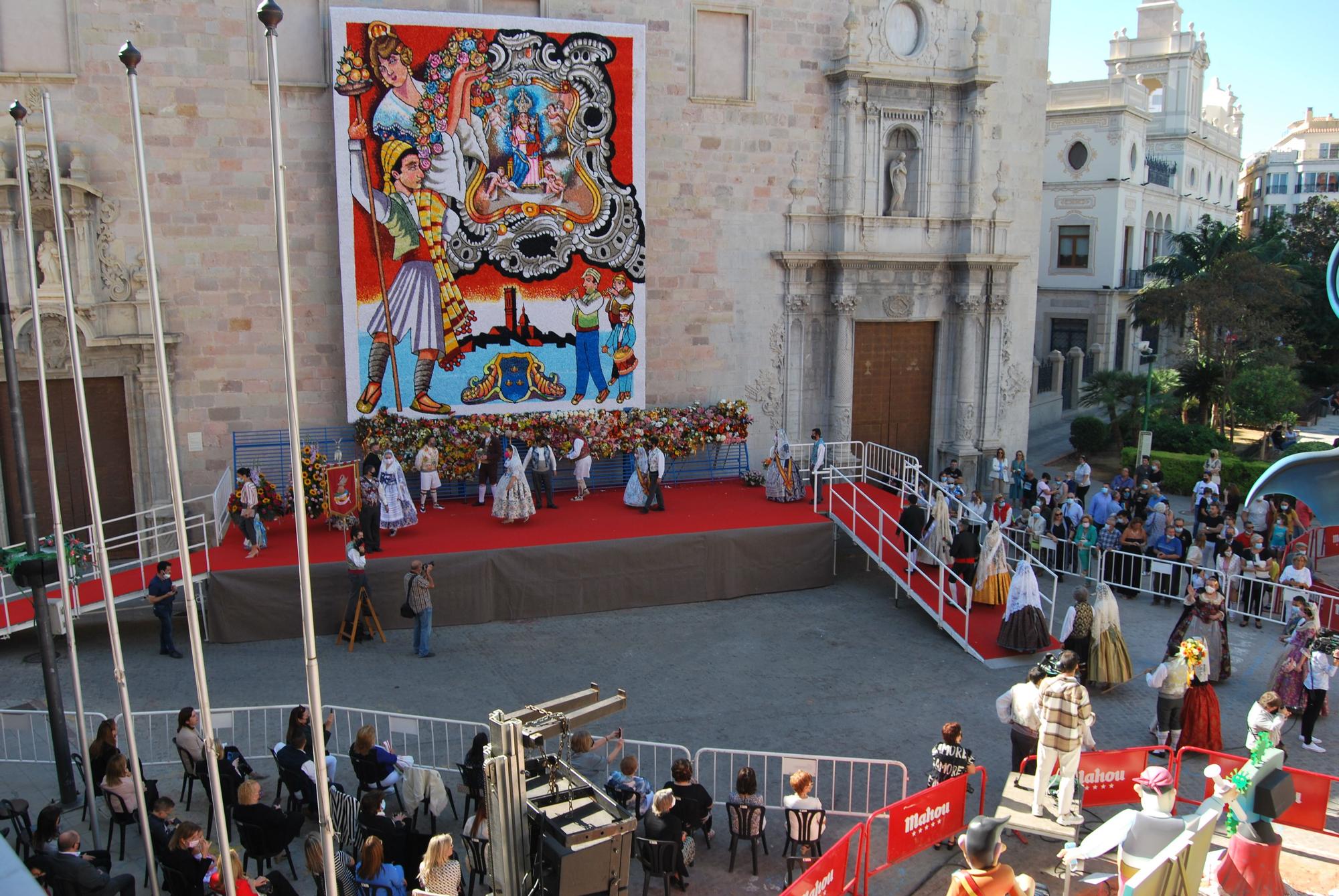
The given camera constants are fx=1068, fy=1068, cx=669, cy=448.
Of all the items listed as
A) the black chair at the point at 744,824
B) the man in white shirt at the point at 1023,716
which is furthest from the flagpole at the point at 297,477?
the man in white shirt at the point at 1023,716

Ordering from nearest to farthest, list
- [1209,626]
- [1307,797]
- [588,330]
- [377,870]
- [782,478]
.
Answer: [377,870], [1307,797], [1209,626], [782,478], [588,330]

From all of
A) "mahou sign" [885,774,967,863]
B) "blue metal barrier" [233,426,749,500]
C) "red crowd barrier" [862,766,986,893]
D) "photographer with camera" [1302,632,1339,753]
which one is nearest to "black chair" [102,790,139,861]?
"red crowd barrier" [862,766,986,893]

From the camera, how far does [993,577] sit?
17344 mm

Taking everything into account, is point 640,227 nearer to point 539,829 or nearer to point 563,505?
point 563,505

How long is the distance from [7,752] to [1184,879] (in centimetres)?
1302

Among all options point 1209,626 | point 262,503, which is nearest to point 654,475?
point 262,503

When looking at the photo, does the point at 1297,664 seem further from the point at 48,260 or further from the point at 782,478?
the point at 48,260

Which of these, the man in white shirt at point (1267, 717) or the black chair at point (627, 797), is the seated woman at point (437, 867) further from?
the man in white shirt at point (1267, 717)

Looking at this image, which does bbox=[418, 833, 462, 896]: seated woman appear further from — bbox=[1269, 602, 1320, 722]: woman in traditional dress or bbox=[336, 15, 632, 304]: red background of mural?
bbox=[336, 15, 632, 304]: red background of mural

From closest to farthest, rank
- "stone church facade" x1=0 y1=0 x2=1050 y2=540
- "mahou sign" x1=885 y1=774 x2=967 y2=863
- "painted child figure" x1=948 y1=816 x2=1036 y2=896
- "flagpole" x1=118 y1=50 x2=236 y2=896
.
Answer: "painted child figure" x1=948 y1=816 x2=1036 y2=896 < "flagpole" x1=118 y1=50 x2=236 y2=896 < "mahou sign" x1=885 y1=774 x2=967 y2=863 < "stone church facade" x1=0 y1=0 x2=1050 y2=540

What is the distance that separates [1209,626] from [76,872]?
13486 mm

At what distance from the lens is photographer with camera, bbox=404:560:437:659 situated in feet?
51.5

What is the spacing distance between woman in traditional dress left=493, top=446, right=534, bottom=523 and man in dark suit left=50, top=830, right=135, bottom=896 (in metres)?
10.2

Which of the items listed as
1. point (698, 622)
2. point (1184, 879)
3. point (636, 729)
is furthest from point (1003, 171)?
point (1184, 879)
